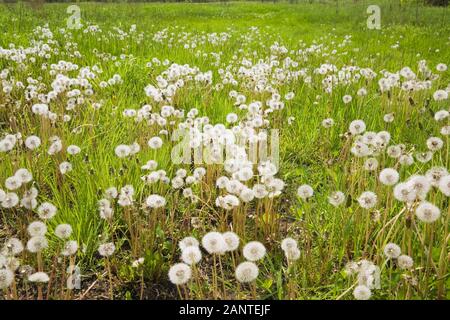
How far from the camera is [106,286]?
2.31 meters

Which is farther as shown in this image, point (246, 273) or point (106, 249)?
point (106, 249)

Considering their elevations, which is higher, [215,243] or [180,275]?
[215,243]

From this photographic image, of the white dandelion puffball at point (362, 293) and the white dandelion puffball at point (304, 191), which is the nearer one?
the white dandelion puffball at point (362, 293)

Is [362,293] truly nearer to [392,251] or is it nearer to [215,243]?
[392,251]

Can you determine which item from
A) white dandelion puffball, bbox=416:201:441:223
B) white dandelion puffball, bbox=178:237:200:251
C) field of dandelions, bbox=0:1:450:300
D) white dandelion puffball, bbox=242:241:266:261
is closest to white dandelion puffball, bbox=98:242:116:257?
field of dandelions, bbox=0:1:450:300

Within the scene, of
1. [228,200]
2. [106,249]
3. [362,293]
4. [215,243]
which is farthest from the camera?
[228,200]

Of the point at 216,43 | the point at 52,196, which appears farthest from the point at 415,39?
the point at 52,196

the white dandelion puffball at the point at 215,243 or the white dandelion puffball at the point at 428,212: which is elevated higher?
the white dandelion puffball at the point at 428,212

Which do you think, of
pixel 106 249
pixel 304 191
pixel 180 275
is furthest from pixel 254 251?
pixel 106 249

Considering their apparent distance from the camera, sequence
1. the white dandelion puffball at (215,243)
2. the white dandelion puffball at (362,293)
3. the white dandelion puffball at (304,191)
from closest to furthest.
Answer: the white dandelion puffball at (362,293) < the white dandelion puffball at (215,243) < the white dandelion puffball at (304,191)

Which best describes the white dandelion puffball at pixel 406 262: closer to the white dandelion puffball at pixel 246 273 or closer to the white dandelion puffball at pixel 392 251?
the white dandelion puffball at pixel 392 251

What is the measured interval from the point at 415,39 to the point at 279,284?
386 inches

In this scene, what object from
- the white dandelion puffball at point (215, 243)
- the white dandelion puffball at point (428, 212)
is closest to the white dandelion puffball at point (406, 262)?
the white dandelion puffball at point (428, 212)
